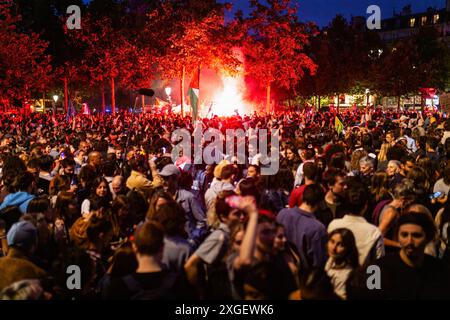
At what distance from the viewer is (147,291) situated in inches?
136

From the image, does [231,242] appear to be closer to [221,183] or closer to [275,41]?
[221,183]

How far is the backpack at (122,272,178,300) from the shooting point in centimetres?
345

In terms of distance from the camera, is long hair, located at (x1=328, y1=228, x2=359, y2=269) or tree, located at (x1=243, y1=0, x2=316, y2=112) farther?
tree, located at (x1=243, y1=0, x2=316, y2=112)

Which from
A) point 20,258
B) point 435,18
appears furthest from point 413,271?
point 435,18

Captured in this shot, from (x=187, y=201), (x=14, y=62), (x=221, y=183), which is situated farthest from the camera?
(x=14, y=62)

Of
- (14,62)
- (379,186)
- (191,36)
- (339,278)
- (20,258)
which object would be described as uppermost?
(191,36)

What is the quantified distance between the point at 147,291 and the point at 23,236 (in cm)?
138

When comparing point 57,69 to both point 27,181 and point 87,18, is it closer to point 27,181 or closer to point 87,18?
point 87,18

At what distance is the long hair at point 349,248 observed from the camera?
158 inches

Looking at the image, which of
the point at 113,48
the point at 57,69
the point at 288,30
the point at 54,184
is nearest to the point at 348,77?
the point at 288,30

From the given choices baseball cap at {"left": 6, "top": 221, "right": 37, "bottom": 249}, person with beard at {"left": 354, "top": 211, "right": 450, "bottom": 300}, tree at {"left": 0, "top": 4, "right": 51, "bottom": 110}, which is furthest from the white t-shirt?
tree at {"left": 0, "top": 4, "right": 51, "bottom": 110}

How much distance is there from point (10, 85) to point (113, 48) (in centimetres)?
Answer: 935

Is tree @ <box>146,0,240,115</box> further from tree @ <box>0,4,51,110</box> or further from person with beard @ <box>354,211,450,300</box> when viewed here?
person with beard @ <box>354,211,450,300</box>

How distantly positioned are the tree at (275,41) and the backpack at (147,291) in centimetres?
3019
